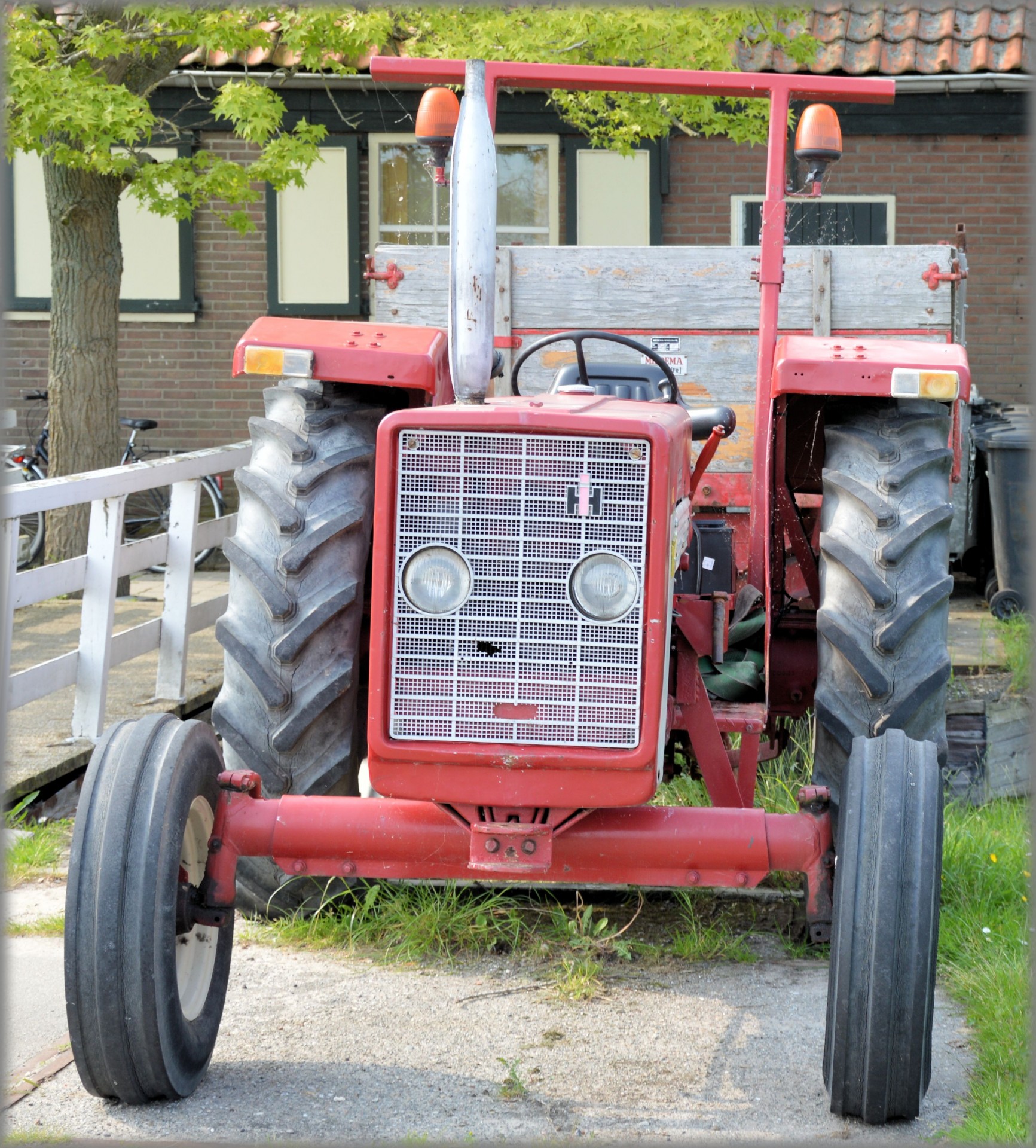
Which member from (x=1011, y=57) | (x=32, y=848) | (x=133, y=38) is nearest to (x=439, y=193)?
(x=1011, y=57)

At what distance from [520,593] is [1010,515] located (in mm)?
5522

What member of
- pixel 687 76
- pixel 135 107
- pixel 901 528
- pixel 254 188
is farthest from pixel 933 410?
pixel 254 188

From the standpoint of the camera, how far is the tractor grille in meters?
2.79

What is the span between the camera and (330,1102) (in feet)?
9.59

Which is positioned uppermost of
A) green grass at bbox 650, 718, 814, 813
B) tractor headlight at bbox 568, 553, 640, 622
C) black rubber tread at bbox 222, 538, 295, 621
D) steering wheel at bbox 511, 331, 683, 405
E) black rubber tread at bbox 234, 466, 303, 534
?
steering wheel at bbox 511, 331, 683, 405

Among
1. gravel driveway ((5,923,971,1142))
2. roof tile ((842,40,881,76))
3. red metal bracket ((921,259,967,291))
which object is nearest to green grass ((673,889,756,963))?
gravel driveway ((5,923,971,1142))

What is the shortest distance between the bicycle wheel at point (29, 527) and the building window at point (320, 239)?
2272 millimetres

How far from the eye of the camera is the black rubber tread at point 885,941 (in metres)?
2.66

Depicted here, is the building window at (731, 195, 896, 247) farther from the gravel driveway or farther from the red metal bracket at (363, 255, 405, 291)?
the gravel driveway

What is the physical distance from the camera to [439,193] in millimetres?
11156

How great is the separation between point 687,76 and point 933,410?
3.84 feet

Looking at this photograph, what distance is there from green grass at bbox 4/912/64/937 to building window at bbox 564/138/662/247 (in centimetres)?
797

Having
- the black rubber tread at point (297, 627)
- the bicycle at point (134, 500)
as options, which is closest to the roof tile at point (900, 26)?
the bicycle at point (134, 500)

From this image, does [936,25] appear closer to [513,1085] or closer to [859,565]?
[859,565]
